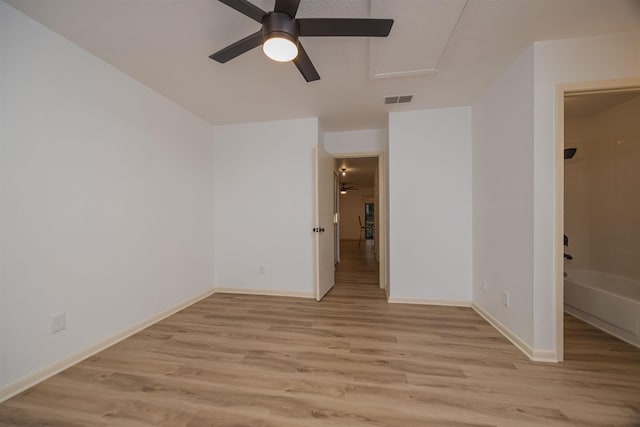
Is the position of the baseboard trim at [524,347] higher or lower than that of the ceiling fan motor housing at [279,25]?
lower

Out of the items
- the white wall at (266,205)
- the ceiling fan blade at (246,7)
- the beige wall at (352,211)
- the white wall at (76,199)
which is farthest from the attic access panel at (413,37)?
the beige wall at (352,211)

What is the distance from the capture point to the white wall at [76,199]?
149cm

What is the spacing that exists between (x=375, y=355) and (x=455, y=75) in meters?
2.62

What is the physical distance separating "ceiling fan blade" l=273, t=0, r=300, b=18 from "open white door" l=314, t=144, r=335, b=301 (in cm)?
171

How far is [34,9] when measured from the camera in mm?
1496

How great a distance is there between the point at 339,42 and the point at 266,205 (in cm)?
223

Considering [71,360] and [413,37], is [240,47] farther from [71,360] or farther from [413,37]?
[71,360]

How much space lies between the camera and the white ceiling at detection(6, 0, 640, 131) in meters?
1.47

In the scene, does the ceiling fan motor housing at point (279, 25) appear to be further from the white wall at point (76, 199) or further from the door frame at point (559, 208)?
the door frame at point (559, 208)

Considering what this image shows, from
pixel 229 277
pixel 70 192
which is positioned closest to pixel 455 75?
pixel 70 192

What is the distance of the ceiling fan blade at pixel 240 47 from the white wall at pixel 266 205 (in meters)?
1.75

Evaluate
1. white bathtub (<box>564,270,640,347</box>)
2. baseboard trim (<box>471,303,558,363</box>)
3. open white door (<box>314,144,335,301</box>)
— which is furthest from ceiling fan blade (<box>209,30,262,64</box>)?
white bathtub (<box>564,270,640,347</box>)

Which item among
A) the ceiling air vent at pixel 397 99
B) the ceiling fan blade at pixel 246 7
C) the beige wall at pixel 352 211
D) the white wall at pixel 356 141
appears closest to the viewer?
the ceiling fan blade at pixel 246 7

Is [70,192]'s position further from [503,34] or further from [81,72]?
[503,34]
